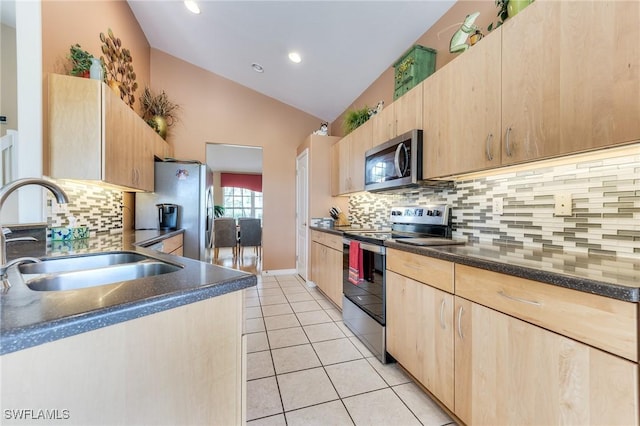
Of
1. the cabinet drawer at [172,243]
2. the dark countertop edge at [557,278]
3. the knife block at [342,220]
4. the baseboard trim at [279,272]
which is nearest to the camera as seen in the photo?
the dark countertop edge at [557,278]

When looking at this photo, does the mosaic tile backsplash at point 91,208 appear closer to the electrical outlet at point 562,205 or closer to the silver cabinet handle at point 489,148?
the silver cabinet handle at point 489,148

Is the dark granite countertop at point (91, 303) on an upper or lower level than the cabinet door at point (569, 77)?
lower

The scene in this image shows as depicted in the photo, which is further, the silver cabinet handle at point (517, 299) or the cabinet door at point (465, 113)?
the cabinet door at point (465, 113)

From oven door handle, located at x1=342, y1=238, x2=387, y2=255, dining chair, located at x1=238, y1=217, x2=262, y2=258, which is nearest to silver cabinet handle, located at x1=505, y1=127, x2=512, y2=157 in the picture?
oven door handle, located at x1=342, y1=238, x2=387, y2=255

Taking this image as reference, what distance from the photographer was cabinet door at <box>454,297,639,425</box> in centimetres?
77

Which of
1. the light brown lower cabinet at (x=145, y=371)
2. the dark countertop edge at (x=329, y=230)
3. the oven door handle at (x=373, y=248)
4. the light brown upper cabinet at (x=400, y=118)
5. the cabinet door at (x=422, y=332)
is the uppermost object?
the light brown upper cabinet at (x=400, y=118)

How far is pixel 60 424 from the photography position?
51cm

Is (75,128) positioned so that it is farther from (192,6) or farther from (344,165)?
(344,165)

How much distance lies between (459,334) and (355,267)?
1.07 m

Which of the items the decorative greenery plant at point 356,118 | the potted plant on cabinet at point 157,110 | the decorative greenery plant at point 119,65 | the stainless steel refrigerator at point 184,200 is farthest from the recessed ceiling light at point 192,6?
the decorative greenery plant at point 356,118

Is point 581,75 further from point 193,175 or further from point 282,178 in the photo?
A: point 282,178

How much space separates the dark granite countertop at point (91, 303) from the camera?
0.48 m

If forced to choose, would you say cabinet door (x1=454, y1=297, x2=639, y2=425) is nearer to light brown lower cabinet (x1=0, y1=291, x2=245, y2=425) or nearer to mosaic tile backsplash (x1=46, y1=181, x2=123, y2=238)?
light brown lower cabinet (x1=0, y1=291, x2=245, y2=425)

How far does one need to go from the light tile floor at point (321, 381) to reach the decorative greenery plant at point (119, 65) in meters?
2.67
